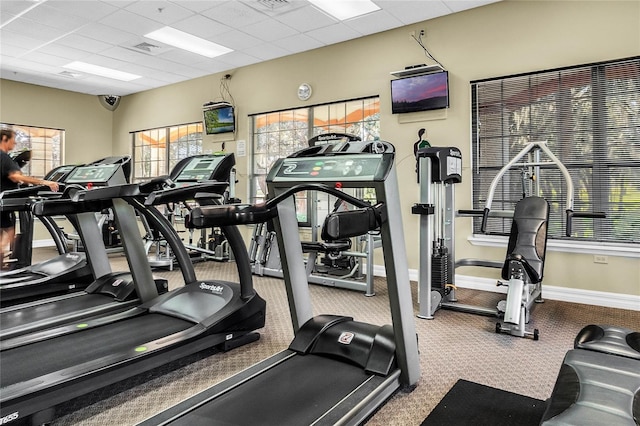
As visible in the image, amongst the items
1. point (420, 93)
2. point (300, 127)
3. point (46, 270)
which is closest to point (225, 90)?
point (300, 127)

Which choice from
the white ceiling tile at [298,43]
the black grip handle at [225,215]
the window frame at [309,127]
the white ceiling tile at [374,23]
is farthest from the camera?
the window frame at [309,127]

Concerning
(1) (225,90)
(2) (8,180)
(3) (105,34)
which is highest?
(3) (105,34)

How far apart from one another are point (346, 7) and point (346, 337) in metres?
3.86

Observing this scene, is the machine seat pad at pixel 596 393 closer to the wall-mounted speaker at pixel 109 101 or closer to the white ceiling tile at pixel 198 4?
the white ceiling tile at pixel 198 4

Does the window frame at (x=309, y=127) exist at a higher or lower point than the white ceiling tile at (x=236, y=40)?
lower

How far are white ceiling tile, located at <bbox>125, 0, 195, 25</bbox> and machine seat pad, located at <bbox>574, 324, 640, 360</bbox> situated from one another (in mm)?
4847

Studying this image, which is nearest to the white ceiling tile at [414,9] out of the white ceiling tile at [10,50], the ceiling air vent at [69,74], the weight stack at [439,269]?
the weight stack at [439,269]

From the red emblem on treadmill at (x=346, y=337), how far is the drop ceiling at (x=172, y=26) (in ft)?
12.1

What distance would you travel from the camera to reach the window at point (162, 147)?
25.5 feet

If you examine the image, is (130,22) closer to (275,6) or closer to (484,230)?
(275,6)

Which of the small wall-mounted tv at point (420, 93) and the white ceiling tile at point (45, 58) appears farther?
the white ceiling tile at point (45, 58)

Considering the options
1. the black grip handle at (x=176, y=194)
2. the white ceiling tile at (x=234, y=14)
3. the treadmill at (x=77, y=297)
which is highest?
the white ceiling tile at (x=234, y=14)

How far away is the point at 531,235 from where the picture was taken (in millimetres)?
3406

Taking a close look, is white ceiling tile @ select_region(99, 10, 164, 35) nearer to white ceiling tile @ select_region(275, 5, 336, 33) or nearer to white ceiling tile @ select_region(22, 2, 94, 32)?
white ceiling tile @ select_region(22, 2, 94, 32)
